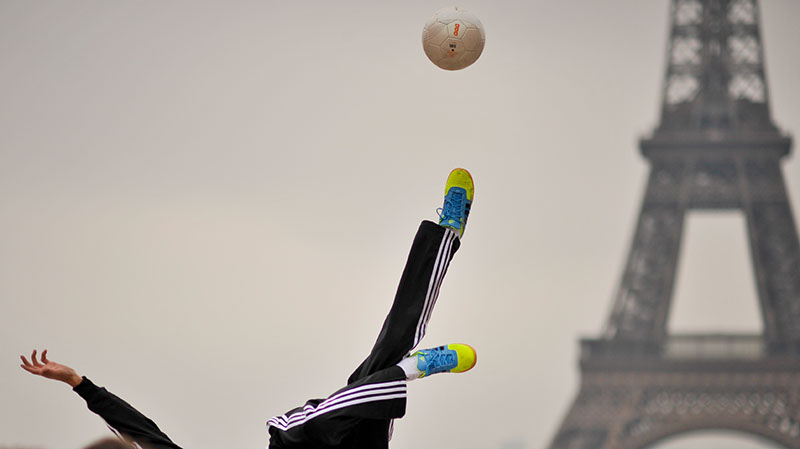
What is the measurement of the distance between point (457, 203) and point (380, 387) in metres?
0.83

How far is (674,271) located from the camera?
15664mm

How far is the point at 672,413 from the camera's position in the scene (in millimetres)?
15219

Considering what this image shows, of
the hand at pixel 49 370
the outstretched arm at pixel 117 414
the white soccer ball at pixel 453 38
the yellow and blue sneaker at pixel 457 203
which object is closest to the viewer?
the hand at pixel 49 370

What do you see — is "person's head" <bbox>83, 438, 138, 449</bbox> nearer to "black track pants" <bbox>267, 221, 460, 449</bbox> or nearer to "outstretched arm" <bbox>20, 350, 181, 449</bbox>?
"outstretched arm" <bbox>20, 350, 181, 449</bbox>

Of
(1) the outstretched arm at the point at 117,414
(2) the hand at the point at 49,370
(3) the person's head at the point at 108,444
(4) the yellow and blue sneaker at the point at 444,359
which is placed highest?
(4) the yellow and blue sneaker at the point at 444,359

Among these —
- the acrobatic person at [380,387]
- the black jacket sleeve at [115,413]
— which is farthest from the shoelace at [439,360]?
the black jacket sleeve at [115,413]

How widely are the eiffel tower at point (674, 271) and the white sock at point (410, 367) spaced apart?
11350 millimetres

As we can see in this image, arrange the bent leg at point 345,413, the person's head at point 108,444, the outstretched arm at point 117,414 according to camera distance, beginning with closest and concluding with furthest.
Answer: the person's head at point 108,444 < the outstretched arm at point 117,414 < the bent leg at point 345,413

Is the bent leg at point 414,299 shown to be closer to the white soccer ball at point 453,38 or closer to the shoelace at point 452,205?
the shoelace at point 452,205

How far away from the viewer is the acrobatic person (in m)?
3.31

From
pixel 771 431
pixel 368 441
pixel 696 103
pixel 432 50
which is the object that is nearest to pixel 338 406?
pixel 368 441

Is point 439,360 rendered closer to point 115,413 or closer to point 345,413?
point 345,413

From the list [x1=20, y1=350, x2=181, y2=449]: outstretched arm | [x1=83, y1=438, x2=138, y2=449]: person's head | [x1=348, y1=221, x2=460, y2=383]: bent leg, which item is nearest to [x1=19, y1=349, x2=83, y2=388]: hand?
[x1=20, y1=350, x2=181, y2=449]: outstretched arm

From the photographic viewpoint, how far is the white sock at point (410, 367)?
3701 millimetres
